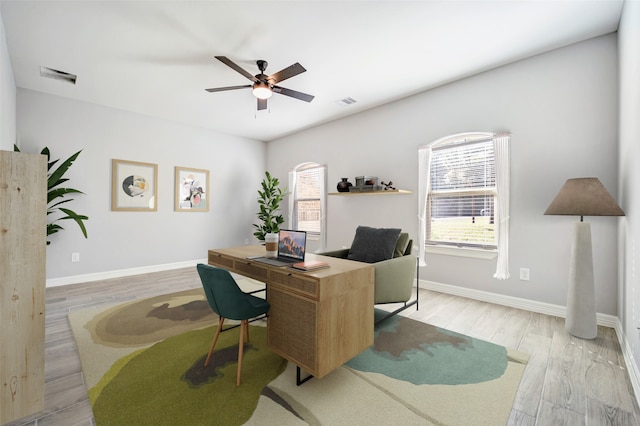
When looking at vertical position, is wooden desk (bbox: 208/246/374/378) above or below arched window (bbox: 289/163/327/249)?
below

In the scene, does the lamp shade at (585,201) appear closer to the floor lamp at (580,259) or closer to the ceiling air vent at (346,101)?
the floor lamp at (580,259)

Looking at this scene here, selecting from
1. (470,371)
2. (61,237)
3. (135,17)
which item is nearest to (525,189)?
(470,371)

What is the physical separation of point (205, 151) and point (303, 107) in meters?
2.52

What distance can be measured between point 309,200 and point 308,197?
74 millimetres

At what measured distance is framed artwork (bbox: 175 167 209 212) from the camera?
18.0ft

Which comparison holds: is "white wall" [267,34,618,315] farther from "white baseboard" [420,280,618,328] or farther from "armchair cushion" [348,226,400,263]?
"armchair cushion" [348,226,400,263]

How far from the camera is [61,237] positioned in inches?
167

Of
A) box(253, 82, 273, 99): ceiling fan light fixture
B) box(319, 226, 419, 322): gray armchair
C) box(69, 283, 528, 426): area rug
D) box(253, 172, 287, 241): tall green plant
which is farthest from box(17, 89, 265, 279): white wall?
box(319, 226, 419, 322): gray armchair

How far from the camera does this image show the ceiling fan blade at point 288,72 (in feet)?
8.43

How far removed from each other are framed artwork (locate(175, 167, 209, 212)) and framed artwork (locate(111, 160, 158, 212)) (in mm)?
412

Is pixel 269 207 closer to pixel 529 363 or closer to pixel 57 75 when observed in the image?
pixel 57 75

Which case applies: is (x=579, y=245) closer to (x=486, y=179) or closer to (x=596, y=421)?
(x=486, y=179)

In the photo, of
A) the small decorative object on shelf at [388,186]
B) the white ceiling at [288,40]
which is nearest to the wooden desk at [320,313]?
the white ceiling at [288,40]

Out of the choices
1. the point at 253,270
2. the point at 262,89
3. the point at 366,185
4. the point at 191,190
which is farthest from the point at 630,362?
the point at 191,190
